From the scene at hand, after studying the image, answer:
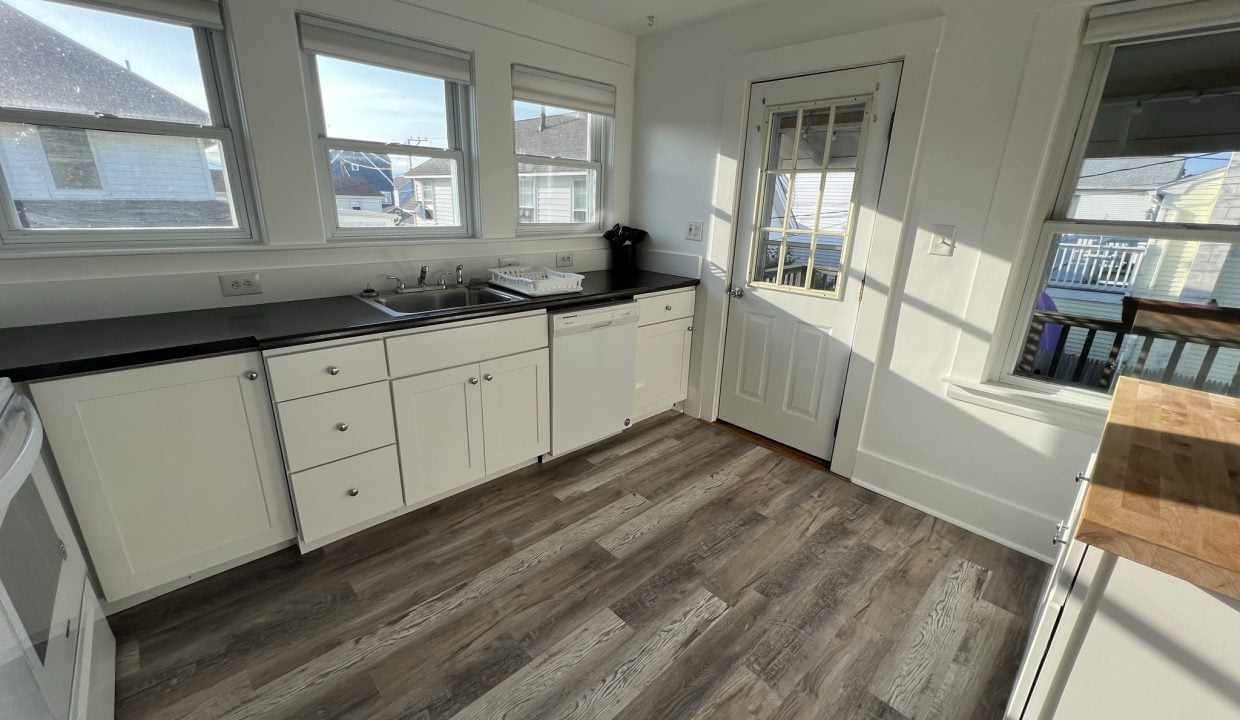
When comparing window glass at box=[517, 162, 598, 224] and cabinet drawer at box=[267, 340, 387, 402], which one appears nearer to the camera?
cabinet drawer at box=[267, 340, 387, 402]

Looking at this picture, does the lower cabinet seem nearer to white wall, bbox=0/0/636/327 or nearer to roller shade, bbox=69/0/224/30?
white wall, bbox=0/0/636/327

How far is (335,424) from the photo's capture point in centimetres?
187

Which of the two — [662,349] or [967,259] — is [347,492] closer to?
[662,349]

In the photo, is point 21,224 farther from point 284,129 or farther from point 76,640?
point 76,640

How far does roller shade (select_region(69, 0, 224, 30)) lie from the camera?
1686 mm

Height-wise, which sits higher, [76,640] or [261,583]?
[76,640]

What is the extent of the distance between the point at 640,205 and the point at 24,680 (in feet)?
10.8

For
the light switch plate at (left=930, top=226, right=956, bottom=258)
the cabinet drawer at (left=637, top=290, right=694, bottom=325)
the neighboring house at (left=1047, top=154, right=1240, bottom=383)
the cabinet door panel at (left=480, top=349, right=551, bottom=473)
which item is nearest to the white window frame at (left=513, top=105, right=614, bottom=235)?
the cabinet drawer at (left=637, top=290, right=694, bottom=325)

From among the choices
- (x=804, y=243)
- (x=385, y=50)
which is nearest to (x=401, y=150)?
(x=385, y=50)

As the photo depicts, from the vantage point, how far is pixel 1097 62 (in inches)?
71.6

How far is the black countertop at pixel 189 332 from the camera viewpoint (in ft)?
4.70

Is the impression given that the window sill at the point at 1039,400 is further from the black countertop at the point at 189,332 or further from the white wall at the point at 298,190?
the white wall at the point at 298,190

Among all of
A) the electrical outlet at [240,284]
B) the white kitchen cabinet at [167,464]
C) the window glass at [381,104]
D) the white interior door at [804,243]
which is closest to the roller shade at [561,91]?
the window glass at [381,104]

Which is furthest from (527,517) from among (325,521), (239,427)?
(239,427)
